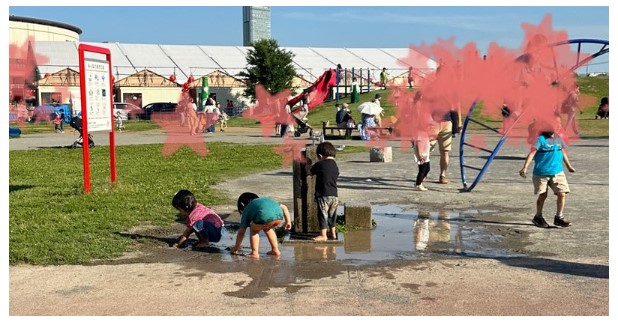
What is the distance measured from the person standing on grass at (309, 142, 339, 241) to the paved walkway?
41 cm

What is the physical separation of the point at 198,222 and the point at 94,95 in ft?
15.6

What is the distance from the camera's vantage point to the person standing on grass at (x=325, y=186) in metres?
Result: 7.80

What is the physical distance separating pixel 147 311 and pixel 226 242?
9.62 feet

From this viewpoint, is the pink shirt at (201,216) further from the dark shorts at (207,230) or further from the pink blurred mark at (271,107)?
the pink blurred mark at (271,107)

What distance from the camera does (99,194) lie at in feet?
37.4

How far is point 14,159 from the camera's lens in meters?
19.1

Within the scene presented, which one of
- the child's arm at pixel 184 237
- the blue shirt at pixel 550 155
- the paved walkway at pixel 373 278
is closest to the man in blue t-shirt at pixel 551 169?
the blue shirt at pixel 550 155

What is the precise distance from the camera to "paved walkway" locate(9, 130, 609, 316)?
206 inches

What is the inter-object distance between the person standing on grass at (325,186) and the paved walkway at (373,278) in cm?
41

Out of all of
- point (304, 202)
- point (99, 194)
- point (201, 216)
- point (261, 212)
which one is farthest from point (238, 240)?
point (99, 194)

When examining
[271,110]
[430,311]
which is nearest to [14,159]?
[271,110]

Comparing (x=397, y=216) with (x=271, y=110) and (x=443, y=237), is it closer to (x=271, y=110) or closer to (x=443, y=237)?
(x=443, y=237)

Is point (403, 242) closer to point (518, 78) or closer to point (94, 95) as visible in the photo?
point (518, 78)

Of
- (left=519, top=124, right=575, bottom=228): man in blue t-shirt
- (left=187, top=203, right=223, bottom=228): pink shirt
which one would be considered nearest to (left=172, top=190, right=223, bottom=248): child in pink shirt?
(left=187, top=203, right=223, bottom=228): pink shirt
